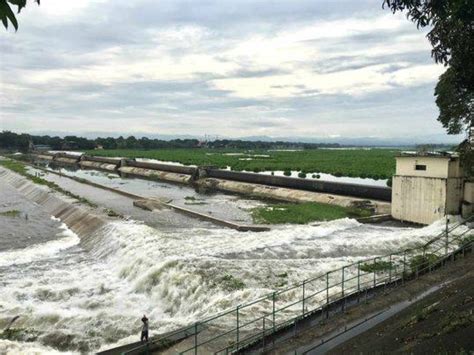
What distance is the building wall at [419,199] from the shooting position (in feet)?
99.3

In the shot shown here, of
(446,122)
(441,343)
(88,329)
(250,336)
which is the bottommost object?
(88,329)

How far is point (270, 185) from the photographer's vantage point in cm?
5519

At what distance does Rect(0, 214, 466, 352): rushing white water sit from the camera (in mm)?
15570

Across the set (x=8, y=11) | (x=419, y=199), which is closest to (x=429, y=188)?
(x=419, y=199)

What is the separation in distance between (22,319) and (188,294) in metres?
5.89

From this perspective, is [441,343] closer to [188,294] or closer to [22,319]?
[188,294]

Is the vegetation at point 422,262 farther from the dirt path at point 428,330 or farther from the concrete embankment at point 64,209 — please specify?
the concrete embankment at point 64,209

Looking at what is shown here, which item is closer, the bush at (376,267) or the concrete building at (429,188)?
the bush at (376,267)

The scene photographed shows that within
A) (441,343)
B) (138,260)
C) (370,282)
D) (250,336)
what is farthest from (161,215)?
(441,343)

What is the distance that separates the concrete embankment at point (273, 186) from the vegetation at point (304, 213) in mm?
2190

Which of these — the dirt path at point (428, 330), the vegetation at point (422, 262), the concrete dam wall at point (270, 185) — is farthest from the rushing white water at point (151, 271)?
the concrete dam wall at point (270, 185)

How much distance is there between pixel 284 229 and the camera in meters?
28.6

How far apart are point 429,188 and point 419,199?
1.13 metres

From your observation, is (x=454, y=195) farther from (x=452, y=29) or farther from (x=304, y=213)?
(x=452, y=29)
